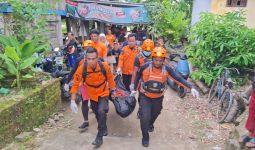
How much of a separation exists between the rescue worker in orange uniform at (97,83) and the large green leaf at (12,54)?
1488 mm

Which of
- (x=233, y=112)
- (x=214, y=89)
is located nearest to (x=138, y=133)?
(x=233, y=112)

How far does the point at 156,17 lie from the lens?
597 inches

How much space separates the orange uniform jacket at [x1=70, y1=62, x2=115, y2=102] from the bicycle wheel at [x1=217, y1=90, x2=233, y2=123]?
2889mm

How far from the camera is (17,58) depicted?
19.3ft

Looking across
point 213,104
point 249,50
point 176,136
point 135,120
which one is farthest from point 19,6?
point 249,50

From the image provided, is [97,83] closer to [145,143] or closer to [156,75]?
[156,75]

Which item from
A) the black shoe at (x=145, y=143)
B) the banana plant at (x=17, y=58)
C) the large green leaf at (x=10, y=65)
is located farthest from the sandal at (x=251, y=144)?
the large green leaf at (x=10, y=65)

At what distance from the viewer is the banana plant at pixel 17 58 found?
5.80 metres

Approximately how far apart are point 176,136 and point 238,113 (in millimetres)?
1707

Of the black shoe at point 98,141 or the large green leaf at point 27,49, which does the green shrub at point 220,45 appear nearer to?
the black shoe at point 98,141

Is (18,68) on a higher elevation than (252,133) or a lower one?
higher

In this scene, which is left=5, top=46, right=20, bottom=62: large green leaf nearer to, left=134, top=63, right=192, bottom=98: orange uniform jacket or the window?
left=134, top=63, right=192, bottom=98: orange uniform jacket

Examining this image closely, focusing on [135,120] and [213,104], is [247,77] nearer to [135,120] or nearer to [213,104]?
[213,104]

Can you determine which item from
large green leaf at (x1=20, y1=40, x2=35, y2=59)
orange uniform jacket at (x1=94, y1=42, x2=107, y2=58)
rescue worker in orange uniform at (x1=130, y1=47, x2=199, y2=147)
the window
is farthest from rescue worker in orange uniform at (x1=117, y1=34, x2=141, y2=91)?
the window
